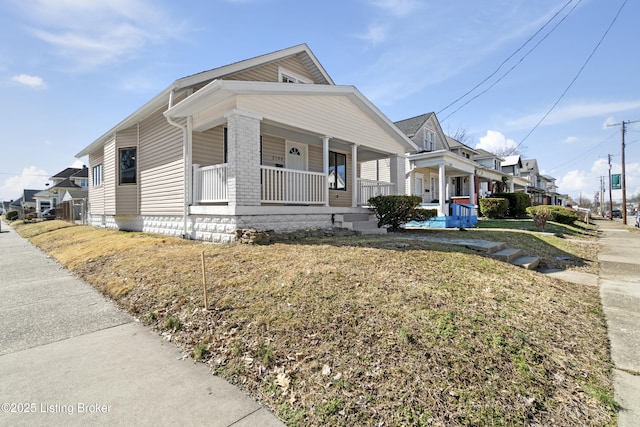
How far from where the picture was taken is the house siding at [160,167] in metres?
9.38

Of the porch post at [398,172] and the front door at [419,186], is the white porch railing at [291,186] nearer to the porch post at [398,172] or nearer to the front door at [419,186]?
the porch post at [398,172]

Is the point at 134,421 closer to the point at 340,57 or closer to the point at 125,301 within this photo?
the point at 125,301

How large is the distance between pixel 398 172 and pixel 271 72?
648cm

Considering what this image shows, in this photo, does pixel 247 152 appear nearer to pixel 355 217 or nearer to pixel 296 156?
pixel 296 156

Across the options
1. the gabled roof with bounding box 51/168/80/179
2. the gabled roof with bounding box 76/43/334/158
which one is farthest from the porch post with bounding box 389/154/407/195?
the gabled roof with bounding box 51/168/80/179

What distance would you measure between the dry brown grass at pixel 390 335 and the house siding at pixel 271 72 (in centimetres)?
726

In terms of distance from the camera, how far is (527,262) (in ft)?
20.9

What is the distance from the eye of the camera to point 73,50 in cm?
977

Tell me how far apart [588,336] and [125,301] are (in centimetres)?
612

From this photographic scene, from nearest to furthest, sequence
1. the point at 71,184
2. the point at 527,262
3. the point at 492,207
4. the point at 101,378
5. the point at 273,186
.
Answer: the point at 101,378 → the point at 527,262 → the point at 273,186 → the point at 492,207 → the point at 71,184

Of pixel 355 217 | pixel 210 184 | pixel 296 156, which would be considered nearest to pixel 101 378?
pixel 210 184

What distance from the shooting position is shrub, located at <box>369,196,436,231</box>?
9938 millimetres

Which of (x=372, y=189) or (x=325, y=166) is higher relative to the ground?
(x=325, y=166)

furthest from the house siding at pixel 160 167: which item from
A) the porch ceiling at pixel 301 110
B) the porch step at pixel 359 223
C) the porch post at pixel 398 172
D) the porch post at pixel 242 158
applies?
the porch post at pixel 398 172
